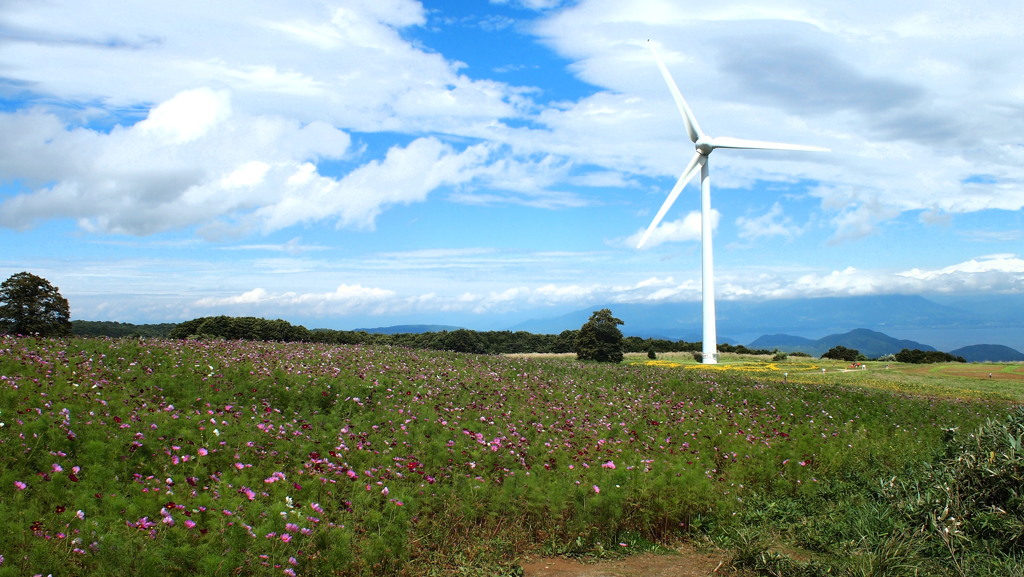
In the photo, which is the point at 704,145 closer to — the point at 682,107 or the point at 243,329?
the point at 682,107

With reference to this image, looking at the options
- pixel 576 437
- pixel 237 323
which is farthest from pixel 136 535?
pixel 237 323

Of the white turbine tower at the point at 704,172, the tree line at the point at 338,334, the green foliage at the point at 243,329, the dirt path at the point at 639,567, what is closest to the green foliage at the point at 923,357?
the tree line at the point at 338,334

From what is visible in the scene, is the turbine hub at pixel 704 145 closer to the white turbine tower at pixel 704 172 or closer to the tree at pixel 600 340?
the white turbine tower at pixel 704 172

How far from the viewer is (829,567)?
27.4ft

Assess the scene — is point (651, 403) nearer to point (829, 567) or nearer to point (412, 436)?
point (412, 436)

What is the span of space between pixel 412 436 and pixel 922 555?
8.05 metres

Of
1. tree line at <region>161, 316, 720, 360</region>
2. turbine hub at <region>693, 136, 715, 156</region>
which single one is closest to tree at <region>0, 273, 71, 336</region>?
tree line at <region>161, 316, 720, 360</region>

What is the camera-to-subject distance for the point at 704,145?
158 ft

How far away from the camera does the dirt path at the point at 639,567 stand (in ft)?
29.2

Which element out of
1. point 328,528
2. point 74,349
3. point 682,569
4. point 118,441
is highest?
point 74,349

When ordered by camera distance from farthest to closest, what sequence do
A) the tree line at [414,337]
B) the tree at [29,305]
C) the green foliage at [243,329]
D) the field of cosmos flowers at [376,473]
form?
1. the tree line at [414,337]
2. the green foliage at [243,329]
3. the tree at [29,305]
4. the field of cosmos flowers at [376,473]

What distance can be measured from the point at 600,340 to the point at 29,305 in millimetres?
33896

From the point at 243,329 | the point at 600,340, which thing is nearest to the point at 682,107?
the point at 600,340

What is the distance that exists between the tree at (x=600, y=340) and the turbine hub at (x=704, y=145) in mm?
13678
